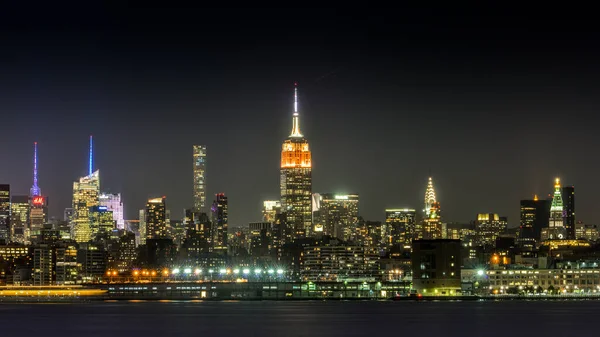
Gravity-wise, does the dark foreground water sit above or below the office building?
below

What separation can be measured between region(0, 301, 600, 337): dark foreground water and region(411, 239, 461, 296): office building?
23675 millimetres

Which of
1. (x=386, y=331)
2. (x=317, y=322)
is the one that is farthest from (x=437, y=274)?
(x=386, y=331)

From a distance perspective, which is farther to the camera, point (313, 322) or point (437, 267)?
point (437, 267)

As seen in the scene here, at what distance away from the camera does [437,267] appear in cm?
18475

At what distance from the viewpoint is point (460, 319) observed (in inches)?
5012

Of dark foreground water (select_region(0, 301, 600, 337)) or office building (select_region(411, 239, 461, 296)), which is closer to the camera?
dark foreground water (select_region(0, 301, 600, 337))

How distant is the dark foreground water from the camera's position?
360 feet

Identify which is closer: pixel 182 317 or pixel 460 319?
pixel 460 319

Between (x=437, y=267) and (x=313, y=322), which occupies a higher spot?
(x=437, y=267)

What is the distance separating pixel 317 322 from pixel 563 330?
25565mm

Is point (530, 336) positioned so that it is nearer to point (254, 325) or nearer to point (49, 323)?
point (254, 325)

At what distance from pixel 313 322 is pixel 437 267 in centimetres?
6229

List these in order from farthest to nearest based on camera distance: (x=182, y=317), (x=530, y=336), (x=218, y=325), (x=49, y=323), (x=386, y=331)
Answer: (x=182, y=317), (x=49, y=323), (x=218, y=325), (x=386, y=331), (x=530, y=336)

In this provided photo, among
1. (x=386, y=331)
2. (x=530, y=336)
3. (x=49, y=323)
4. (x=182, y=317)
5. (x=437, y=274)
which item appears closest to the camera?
(x=530, y=336)
